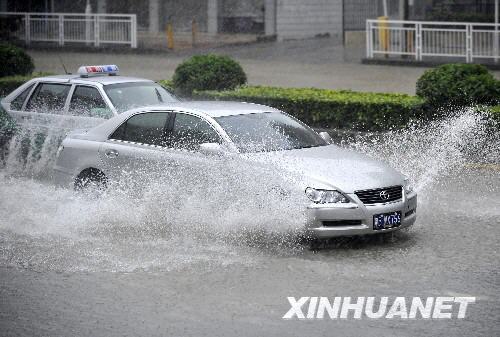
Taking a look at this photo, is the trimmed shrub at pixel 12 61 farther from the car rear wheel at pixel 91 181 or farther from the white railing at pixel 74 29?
the car rear wheel at pixel 91 181

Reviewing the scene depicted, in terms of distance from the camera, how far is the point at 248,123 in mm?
11898

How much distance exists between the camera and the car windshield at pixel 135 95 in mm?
15836

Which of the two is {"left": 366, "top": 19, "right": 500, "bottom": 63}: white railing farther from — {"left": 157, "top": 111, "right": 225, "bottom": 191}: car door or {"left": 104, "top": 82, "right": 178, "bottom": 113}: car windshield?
{"left": 157, "top": 111, "right": 225, "bottom": 191}: car door

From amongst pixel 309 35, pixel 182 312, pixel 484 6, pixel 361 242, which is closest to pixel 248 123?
pixel 361 242

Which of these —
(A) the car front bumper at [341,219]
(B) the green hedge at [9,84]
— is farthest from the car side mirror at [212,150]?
(B) the green hedge at [9,84]

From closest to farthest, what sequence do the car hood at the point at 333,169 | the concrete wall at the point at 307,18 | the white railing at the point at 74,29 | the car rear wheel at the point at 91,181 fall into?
the car hood at the point at 333,169, the car rear wheel at the point at 91,181, the white railing at the point at 74,29, the concrete wall at the point at 307,18

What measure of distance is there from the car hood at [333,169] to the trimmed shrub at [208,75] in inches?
417

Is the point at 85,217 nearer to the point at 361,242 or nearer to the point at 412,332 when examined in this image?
the point at 361,242

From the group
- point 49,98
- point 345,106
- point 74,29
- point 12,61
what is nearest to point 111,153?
point 49,98

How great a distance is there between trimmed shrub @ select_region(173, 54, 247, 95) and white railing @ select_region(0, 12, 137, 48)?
48.6 ft

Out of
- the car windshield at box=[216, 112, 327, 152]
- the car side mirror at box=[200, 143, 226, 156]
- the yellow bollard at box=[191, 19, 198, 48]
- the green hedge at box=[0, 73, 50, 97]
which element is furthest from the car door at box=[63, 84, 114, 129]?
the yellow bollard at box=[191, 19, 198, 48]

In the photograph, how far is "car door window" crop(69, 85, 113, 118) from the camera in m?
15.7

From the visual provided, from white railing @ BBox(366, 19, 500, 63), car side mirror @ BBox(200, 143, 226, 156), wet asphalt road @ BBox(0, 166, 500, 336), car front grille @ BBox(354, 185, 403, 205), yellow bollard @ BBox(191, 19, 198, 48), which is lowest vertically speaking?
wet asphalt road @ BBox(0, 166, 500, 336)

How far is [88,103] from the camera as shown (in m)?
15.9
